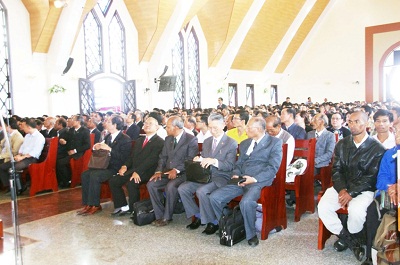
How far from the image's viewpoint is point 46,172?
698 centimetres

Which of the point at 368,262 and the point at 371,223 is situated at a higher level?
the point at 371,223

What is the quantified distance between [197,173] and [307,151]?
139 cm

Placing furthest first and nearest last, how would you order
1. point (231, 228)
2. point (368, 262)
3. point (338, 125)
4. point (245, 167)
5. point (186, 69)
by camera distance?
point (186, 69) < point (338, 125) < point (245, 167) < point (231, 228) < point (368, 262)

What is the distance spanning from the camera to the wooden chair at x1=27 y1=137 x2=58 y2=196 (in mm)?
6832

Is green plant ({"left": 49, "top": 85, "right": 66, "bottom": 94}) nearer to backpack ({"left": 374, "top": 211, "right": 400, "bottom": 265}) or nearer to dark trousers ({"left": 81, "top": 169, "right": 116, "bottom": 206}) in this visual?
dark trousers ({"left": 81, "top": 169, "right": 116, "bottom": 206})

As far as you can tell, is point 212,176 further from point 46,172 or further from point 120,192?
point 46,172

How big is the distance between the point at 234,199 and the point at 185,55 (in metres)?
14.8

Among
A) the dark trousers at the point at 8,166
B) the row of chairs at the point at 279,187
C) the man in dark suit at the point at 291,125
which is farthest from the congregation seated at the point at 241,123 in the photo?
the dark trousers at the point at 8,166

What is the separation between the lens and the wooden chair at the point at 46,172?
6.83 m

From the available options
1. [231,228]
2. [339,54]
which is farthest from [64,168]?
[339,54]

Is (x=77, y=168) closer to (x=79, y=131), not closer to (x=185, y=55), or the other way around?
(x=79, y=131)

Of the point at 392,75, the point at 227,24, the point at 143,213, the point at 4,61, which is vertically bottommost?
the point at 143,213

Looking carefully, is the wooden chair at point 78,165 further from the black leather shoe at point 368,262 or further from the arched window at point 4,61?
the arched window at point 4,61

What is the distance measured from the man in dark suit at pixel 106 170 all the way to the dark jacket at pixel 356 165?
2.90 m
